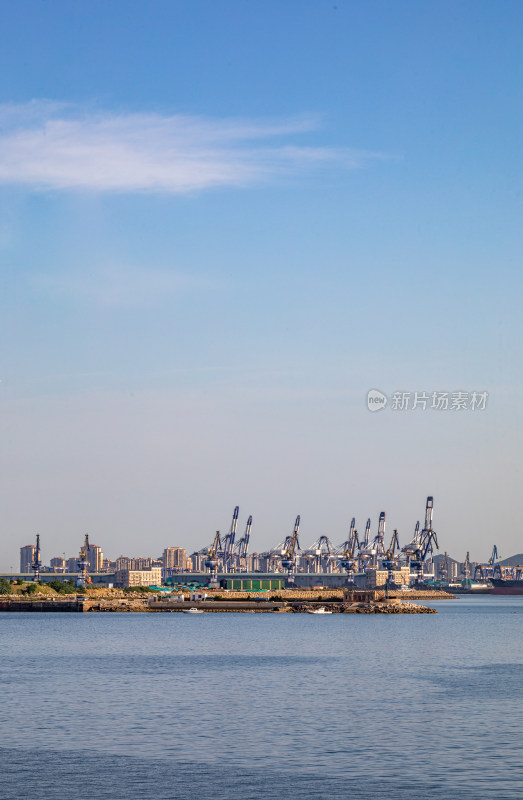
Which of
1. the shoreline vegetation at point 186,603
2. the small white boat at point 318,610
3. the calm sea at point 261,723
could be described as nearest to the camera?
the calm sea at point 261,723

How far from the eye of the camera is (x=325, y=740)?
35500 mm

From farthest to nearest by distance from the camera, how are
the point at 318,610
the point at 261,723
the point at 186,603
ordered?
the point at 186,603, the point at 318,610, the point at 261,723

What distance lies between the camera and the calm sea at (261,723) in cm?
2864

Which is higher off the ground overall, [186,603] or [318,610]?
[186,603]

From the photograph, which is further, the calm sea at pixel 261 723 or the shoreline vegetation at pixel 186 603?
the shoreline vegetation at pixel 186 603

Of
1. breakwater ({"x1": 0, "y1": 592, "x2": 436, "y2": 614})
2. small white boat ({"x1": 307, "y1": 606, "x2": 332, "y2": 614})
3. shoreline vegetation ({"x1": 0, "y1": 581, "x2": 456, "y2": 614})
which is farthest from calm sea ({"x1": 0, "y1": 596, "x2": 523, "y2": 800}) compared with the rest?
shoreline vegetation ({"x1": 0, "y1": 581, "x2": 456, "y2": 614})

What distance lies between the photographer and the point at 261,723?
39.6 meters

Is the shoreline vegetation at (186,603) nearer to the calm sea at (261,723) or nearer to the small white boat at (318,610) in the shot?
the small white boat at (318,610)

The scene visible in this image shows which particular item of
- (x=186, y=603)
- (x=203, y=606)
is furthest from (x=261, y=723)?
(x=186, y=603)

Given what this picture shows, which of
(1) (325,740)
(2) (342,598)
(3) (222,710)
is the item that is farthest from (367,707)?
(2) (342,598)

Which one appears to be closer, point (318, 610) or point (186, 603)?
point (318, 610)

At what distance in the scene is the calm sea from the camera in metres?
28.6

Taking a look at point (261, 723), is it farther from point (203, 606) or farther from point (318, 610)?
point (203, 606)

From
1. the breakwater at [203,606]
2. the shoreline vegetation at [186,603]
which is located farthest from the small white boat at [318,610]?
the shoreline vegetation at [186,603]
